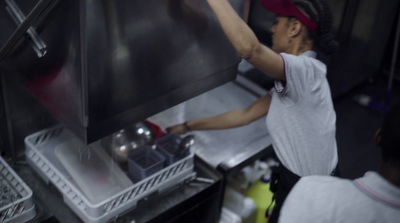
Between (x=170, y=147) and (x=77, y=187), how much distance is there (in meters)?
0.34

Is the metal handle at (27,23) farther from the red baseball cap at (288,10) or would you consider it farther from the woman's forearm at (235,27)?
the red baseball cap at (288,10)

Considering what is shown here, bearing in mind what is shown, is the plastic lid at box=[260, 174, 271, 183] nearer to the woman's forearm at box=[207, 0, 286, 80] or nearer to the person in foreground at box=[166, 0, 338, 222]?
the person in foreground at box=[166, 0, 338, 222]

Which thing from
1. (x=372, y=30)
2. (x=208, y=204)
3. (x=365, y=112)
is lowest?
(x=365, y=112)

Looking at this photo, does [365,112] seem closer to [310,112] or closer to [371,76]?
[371,76]

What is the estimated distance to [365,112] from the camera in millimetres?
3145

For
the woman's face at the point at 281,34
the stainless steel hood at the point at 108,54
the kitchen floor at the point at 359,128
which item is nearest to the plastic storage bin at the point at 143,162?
the stainless steel hood at the point at 108,54

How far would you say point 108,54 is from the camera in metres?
1.14

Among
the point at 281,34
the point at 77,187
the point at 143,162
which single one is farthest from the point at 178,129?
the point at 281,34

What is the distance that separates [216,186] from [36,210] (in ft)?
1.95

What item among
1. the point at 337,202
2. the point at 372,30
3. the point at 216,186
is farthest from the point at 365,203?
the point at 372,30

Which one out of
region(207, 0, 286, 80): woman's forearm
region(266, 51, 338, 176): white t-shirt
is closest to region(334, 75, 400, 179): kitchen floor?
region(266, 51, 338, 176): white t-shirt

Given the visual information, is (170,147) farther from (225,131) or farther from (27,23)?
(27,23)

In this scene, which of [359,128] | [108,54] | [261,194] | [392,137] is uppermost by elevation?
[108,54]

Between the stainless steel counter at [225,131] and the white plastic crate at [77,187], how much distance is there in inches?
7.1
